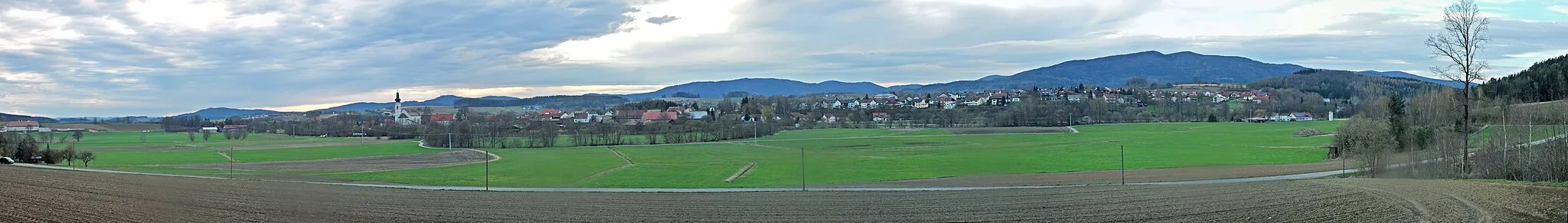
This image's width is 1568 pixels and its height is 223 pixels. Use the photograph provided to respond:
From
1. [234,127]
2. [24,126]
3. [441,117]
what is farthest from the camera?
[441,117]

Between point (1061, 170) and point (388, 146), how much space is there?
60.9 m

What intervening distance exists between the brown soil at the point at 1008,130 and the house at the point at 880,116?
21.3m

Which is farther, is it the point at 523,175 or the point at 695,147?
the point at 695,147

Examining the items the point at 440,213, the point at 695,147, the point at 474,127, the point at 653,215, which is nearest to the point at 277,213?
the point at 440,213

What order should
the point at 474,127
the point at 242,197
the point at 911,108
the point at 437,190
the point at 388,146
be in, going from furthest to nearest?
the point at 911,108 < the point at 474,127 < the point at 388,146 < the point at 437,190 < the point at 242,197

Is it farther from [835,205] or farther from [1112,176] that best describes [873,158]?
[835,205]

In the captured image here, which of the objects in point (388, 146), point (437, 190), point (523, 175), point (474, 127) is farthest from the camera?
point (474, 127)

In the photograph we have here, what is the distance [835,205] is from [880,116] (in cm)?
9894

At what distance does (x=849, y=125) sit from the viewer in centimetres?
11275

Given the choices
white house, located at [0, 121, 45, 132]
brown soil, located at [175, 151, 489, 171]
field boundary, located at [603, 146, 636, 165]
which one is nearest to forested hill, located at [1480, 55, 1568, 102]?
field boundary, located at [603, 146, 636, 165]

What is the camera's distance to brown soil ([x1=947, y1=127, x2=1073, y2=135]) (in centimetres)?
9144

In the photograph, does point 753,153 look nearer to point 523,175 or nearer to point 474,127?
point 523,175

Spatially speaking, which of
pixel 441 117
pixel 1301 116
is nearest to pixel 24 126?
pixel 441 117

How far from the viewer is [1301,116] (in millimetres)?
121312
